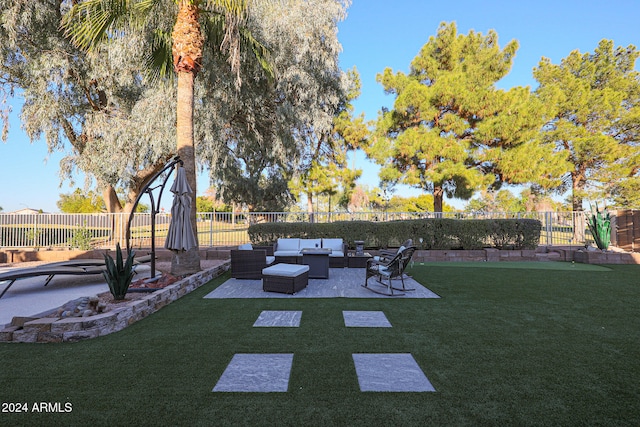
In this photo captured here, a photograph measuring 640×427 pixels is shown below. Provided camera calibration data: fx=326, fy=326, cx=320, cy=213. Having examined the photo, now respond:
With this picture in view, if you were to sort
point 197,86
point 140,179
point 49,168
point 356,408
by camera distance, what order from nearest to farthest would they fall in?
1. point 356,408
2. point 197,86
3. point 49,168
4. point 140,179

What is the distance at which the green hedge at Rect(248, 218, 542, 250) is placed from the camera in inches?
458

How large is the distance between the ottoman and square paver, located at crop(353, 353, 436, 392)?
9.54 ft

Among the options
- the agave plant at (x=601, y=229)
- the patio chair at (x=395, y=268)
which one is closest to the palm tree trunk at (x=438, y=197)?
the agave plant at (x=601, y=229)

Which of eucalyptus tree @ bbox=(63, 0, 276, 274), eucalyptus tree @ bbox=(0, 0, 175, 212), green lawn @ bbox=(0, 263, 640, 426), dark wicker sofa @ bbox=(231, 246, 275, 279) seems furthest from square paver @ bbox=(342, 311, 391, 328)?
eucalyptus tree @ bbox=(0, 0, 175, 212)

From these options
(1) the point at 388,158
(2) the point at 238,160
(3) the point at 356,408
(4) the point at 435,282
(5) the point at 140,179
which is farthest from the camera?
(1) the point at 388,158

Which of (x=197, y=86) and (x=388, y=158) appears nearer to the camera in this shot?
(x=197, y=86)

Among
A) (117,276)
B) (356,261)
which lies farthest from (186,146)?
(356,261)

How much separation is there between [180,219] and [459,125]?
1595 cm

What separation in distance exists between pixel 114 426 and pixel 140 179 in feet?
51.7

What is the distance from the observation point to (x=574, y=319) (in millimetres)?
4391

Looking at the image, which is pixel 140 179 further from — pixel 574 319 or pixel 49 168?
pixel 574 319

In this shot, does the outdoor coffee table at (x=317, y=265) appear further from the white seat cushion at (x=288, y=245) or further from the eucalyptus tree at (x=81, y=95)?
the eucalyptus tree at (x=81, y=95)

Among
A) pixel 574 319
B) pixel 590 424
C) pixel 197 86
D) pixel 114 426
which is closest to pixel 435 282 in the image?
pixel 574 319

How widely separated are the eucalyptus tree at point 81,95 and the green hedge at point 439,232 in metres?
6.80
